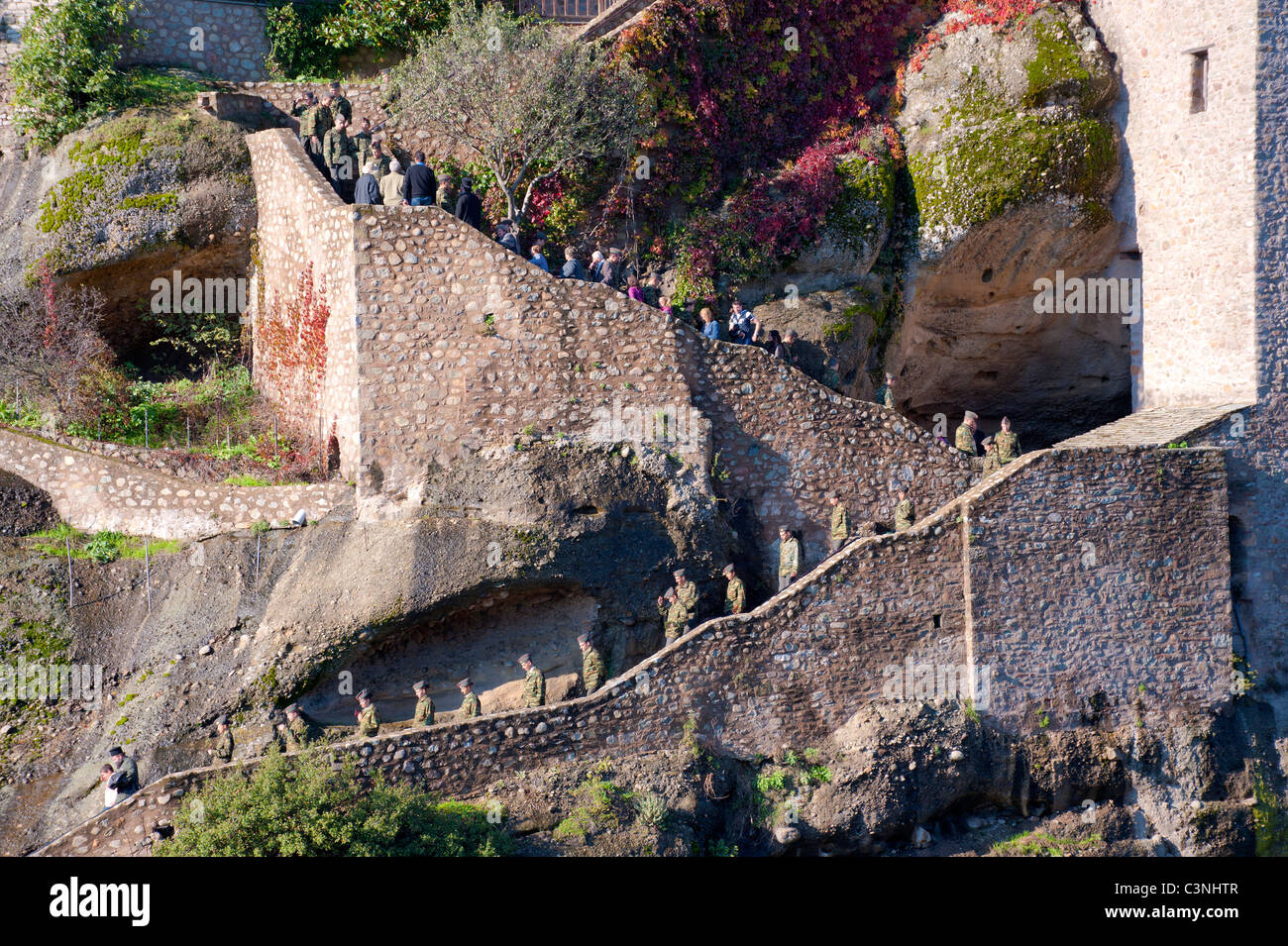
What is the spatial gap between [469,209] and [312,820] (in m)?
8.90

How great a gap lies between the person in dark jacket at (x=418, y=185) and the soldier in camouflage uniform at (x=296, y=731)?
23.2 feet

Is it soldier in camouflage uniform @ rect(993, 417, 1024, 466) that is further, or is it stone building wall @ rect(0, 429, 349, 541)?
soldier in camouflage uniform @ rect(993, 417, 1024, 466)

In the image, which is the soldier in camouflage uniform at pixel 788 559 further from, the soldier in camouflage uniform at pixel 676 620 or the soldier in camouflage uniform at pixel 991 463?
the soldier in camouflage uniform at pixel 991 463

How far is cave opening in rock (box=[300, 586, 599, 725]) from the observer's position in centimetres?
2158

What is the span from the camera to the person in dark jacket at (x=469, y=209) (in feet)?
76.6

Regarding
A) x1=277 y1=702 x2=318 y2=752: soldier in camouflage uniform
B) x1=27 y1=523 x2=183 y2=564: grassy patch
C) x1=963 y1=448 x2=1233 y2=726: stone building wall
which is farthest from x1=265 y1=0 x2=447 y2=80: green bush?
x1=963 y1=448 x2=1233 y2=726: stone building wall

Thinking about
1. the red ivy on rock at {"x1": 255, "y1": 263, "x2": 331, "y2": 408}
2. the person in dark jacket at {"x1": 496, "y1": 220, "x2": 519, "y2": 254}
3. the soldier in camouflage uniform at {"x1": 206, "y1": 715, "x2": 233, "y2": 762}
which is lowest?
the soldier in camouflage uniform at {"x1": 206, "y1": 715, "x2": 233, "y2": 762}

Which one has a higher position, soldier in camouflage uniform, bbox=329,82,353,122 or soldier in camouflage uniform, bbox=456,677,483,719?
soldier in camouflage uniform, bbox=329,82,353,122

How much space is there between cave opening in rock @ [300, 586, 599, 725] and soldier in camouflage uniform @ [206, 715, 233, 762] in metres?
1.07

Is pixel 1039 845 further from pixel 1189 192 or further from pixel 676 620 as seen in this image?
pixel 1189 192

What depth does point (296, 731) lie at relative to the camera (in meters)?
20.4

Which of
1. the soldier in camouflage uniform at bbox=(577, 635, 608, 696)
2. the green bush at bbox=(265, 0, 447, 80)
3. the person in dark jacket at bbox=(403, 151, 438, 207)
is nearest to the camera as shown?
the soldier in camouflage uniform at bbox=(577, 635, 608, 696)

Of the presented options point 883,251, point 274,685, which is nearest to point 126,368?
point 274,685

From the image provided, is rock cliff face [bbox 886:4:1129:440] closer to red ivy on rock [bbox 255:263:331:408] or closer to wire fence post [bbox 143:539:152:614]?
red ivy on rock [bbox 255:263:331:408]
